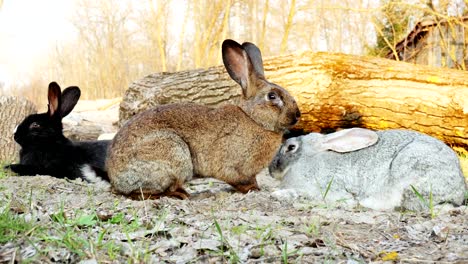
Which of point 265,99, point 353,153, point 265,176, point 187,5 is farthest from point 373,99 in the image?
point 187,5

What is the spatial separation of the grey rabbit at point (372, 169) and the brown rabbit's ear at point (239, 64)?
0.93 m

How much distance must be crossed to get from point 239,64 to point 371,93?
10.6ft

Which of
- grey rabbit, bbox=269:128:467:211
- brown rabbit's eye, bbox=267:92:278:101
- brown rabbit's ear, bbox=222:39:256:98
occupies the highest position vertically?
brown rabbit's ear, bbox=222:39:256:98

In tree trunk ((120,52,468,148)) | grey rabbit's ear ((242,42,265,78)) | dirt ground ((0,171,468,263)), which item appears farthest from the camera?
tree trunk ((120,52,468,148))

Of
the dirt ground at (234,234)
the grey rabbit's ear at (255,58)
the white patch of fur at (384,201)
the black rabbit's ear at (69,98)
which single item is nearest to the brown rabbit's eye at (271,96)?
the grey rabbit's ear at (255,58)

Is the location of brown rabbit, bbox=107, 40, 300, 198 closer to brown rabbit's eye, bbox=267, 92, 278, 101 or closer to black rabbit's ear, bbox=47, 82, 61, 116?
brown rabbit's eye, bbox=267, 92, 278, 101

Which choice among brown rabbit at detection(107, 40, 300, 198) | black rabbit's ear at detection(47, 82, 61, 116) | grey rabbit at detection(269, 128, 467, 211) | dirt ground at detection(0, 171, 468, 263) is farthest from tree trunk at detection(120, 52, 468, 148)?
dirt ground at detection(0, 171, 468, 263)

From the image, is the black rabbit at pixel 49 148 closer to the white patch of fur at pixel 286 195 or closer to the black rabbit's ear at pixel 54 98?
the black rabbit's ear at pixel 54 98

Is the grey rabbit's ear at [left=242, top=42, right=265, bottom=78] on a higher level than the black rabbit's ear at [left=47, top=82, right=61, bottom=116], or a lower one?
higher

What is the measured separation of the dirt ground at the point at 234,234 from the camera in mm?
2561

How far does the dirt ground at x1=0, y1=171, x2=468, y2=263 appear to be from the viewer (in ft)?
8.40

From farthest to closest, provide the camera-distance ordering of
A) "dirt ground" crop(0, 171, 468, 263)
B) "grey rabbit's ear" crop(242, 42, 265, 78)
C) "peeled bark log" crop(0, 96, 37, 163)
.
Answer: "peeled bark log" crop(0, 96, 37, 163)
"grey rabbit's ear" crop(242, 42, 265, 78)
"dirt ground" crop(0, 171, 468, 263)

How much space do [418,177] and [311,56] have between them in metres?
3.50

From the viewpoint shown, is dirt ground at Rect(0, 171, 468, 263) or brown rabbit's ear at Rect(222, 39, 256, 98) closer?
dirt ground at Rect(0, 171, 468, 263)
